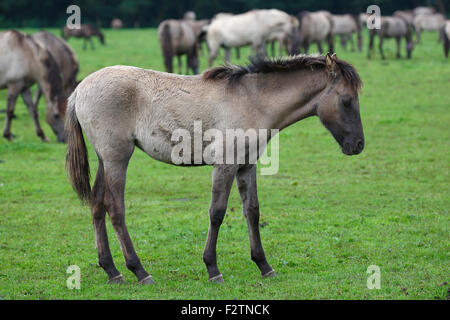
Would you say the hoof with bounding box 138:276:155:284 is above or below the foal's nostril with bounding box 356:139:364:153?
below

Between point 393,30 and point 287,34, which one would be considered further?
point 393,30

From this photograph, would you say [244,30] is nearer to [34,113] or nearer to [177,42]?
[177,42]

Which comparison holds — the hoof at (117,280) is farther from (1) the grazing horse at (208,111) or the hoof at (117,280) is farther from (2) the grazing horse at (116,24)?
(2) the grazing horse at (116,24)

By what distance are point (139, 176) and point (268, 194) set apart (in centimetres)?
257

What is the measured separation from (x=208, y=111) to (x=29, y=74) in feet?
29.3

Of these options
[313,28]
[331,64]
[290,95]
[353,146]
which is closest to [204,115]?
[290,95]

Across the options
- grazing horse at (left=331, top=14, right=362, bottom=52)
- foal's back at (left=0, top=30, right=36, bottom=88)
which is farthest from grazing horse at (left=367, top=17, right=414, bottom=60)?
foal's back at (left=0, top=30, right=36, bottom=88)

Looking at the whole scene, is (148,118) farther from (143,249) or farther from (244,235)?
(244,235)

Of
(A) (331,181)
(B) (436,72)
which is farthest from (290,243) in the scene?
(B) (436,72)

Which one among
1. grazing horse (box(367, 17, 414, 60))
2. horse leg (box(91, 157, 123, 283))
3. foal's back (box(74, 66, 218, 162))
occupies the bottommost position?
horse leg (box(91, 157, 123, 283))

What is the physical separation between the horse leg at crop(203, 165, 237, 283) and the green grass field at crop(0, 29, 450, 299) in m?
0.19

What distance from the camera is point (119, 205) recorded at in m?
6.29

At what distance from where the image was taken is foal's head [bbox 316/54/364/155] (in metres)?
6.23

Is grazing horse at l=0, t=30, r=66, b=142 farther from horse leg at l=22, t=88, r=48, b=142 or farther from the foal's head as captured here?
the foal's head
